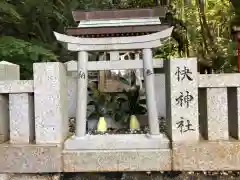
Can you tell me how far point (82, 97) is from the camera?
365 centimetres

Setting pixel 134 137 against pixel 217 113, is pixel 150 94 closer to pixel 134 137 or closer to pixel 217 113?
pixel 134 137

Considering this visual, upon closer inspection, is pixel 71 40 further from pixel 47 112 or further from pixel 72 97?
pixel 72 97

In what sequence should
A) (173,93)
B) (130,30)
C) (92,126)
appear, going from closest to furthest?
(173,93) < (130,30) < (92,126)

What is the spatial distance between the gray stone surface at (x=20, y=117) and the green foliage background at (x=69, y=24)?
2127 mm

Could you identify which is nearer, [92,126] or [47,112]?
[47,112]

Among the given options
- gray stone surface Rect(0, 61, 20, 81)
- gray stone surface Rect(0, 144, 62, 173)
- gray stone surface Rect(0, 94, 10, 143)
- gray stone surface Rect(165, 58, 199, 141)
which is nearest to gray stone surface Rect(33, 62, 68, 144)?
gray stone surface Rect(0, 144, 62, 173)

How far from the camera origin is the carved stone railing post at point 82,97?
11.9 feet

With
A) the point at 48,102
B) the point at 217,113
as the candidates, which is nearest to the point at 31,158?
the point at 48,102

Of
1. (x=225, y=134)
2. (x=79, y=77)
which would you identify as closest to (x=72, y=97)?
(x=79, y=77)

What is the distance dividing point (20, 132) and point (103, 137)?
0.90m

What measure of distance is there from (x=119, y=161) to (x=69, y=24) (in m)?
5.72

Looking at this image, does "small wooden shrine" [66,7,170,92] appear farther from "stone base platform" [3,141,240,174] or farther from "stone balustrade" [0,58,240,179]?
"stone base platform" [3,141,240,174]

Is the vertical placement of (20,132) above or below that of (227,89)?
below

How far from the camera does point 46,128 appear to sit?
3.51 m
